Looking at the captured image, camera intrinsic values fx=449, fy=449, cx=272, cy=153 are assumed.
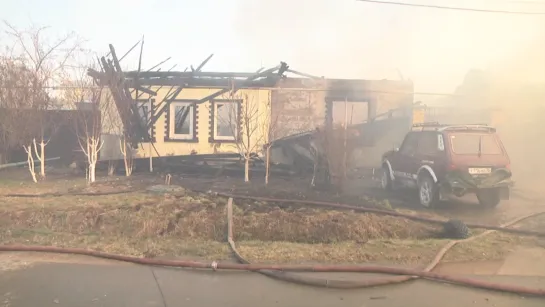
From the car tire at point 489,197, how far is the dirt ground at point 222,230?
3.78 feet

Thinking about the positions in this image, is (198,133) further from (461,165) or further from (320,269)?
(320,269)

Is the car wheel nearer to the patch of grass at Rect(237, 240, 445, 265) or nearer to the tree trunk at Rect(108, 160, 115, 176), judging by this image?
the patch of grass at Rect(237, 240, 445, 265)

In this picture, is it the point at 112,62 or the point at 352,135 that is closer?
the point at 352,135

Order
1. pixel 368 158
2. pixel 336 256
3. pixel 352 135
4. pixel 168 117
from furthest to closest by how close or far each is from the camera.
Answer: pixel 168 117
pixel 368 158
pixel 352 135
pixel 336 256

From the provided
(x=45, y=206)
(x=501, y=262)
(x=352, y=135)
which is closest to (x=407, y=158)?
(x=352, y=135)

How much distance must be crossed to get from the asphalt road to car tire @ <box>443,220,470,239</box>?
1514mm

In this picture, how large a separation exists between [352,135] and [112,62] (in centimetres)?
646

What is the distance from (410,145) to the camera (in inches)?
381


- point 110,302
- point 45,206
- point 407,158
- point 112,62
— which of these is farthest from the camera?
point 112,62

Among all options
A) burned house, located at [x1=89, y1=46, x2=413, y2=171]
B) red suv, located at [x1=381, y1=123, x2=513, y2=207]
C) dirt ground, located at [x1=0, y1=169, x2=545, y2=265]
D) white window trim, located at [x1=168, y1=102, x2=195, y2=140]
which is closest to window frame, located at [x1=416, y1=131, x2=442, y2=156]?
red suv, located at [x1=381, y1=123, x2=513, y2=207]

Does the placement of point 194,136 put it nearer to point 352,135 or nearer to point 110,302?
point 352,135

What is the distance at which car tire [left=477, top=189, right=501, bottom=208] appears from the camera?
833cm

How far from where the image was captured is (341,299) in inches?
151

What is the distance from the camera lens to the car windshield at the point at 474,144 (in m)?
8.28
